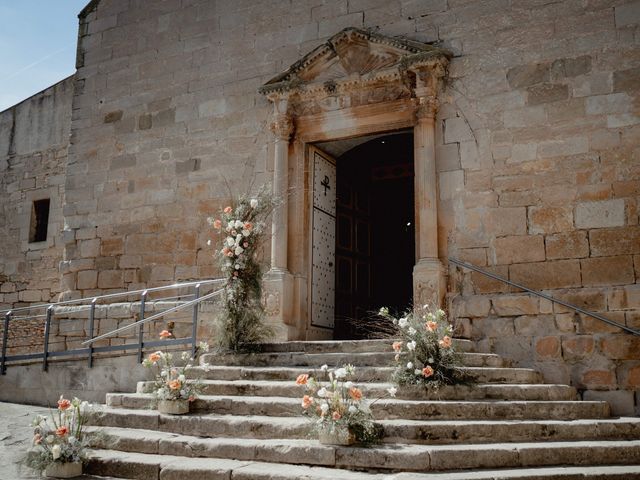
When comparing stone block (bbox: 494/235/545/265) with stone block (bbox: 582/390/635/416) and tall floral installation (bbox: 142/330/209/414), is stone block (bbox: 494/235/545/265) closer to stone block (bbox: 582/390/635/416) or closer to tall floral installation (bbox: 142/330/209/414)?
stone block (bbox: 582/390/635/416)

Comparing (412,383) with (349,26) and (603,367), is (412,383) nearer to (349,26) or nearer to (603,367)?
(603,367)

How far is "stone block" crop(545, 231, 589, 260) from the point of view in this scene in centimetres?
678

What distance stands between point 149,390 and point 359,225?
4.49m

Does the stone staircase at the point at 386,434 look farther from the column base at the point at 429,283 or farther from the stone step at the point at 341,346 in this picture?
the column base at the point at 429,283

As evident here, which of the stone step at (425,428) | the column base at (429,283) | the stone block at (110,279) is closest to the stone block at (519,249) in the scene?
the column base at (429,283)

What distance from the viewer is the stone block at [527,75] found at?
7.24m

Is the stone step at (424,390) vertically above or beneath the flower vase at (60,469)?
above

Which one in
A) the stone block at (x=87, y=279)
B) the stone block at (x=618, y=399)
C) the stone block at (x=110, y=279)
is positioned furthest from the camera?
the stone block at (x=87, y=279)

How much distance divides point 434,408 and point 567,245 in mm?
2761

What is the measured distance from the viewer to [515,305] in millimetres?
6887

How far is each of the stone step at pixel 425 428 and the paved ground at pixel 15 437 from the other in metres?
0.91

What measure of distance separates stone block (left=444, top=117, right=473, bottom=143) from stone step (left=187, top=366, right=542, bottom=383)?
9.13ft

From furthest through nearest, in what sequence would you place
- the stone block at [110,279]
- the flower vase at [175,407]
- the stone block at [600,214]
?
the stone block at [110,279] → the stone block at [600,214] → the flower vase at [175,407]

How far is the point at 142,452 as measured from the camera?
5078 mm
